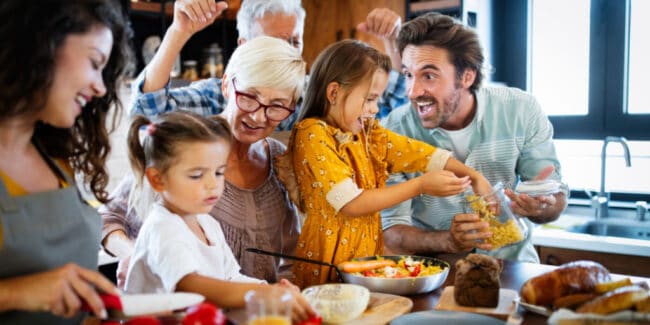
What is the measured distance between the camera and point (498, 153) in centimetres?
217

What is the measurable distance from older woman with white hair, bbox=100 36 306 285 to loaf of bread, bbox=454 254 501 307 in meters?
0.63

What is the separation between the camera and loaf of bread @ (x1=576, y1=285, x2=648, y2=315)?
103 cm

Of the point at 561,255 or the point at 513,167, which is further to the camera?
the point at 561,255

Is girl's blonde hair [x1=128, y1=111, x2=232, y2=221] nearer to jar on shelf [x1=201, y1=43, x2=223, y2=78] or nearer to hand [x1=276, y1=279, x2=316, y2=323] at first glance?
hand [x1=276, y1=279, x2=316, y2=323]

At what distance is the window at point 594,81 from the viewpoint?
3.39 metres

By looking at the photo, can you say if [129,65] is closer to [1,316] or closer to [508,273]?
[1,316]

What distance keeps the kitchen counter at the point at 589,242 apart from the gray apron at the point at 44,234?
7.50 feet

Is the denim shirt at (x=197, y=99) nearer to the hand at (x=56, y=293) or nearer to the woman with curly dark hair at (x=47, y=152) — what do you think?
the woman with curly dark hair at (x=47, y=152)

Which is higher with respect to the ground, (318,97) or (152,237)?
(318,97)

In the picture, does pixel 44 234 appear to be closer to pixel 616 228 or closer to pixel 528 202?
pixel 528 202

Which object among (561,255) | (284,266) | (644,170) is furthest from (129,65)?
(644,170)

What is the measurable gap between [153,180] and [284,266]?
0.70 metres

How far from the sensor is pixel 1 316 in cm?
101

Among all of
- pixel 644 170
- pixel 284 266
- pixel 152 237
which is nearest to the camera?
pixel 152 237
